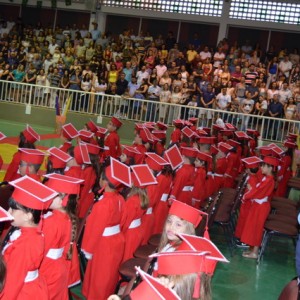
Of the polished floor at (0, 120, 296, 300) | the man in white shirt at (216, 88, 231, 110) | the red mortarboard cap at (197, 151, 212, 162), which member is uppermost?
the man in white shirt at (216, 88, 231, 110)

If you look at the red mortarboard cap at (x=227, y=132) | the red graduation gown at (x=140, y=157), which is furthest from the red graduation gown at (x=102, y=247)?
the red mortarboard cap at (x=227, y=132)

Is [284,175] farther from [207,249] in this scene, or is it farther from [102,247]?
[207,249]

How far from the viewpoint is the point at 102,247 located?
17.3 ft

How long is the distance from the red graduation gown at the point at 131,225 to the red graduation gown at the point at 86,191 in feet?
4.82

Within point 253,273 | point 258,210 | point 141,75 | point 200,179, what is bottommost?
point 253,273

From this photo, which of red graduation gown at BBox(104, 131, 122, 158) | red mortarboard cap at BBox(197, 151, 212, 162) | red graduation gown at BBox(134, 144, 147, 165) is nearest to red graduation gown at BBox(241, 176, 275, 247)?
red mortarboard cap at BBox(197, 151, 212, 162)

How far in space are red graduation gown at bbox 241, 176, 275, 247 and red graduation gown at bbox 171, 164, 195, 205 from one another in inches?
30.1

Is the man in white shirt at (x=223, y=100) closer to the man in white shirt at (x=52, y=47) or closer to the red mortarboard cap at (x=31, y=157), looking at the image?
the man in white shirt at (x=52, y=47)

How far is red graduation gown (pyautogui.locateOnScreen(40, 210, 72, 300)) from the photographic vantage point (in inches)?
167

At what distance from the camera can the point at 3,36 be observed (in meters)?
22.0

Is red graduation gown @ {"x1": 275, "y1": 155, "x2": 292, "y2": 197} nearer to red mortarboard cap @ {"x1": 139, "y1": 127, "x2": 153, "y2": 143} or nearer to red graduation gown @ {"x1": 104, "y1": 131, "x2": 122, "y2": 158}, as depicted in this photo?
red mortarboard cap @ {"x1": 139, "y1": 127, "x2": 153, "y2": 143}

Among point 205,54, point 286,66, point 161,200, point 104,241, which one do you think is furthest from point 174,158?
point 205,54

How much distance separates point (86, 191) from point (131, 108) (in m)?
9.99

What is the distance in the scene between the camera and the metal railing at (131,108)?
15867 millimetres
